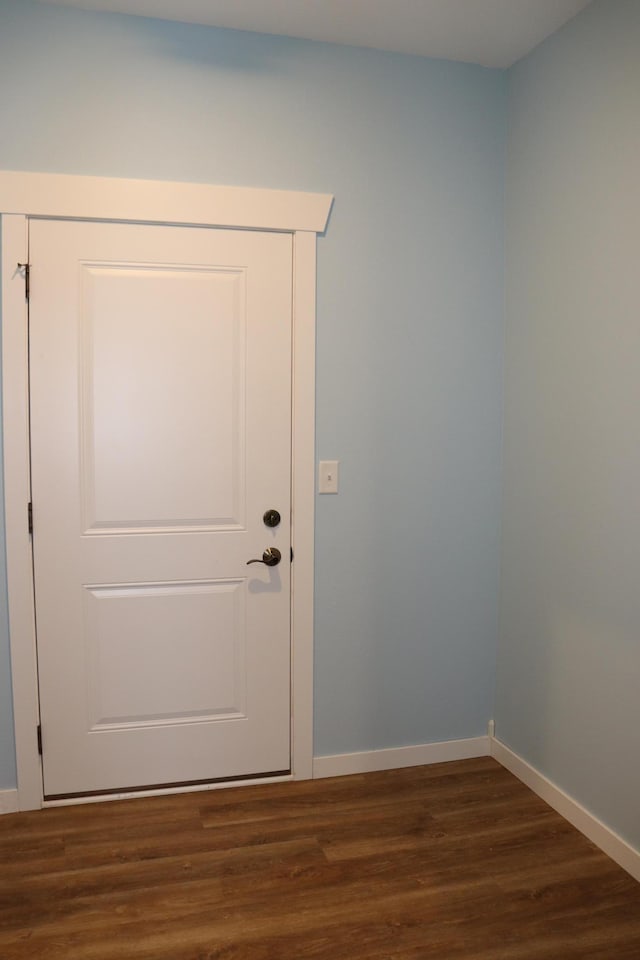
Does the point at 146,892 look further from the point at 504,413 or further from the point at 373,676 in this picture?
the point at 504,413

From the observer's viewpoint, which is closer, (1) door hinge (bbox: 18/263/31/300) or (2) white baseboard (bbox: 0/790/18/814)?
(1) door hinge (bbox: 18/263/31/300)

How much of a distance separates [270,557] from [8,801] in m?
1.26

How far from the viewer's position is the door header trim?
2.50 m

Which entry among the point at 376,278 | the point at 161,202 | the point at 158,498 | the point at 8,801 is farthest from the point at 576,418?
the point at 8,801

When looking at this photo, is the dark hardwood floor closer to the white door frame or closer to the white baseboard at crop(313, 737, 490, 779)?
the white baseboard at crop(313, 737, 490, 779)

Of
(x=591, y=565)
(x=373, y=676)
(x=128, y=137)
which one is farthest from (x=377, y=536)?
(x=128, y=137)

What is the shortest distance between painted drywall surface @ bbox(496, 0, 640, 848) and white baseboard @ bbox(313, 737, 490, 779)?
0.16 meters

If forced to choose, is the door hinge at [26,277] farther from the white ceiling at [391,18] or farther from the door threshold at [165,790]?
the door threshold at [165,790]

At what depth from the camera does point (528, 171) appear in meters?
2.83

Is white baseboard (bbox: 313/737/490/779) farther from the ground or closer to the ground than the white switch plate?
closer to the ground

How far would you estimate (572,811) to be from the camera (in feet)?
8.50

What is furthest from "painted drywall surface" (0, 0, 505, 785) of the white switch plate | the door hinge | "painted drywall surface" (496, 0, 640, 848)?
the door hinge

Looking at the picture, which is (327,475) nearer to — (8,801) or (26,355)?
(26,355)

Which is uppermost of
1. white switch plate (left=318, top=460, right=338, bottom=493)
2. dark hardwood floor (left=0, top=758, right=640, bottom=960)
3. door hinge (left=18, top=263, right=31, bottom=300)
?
door hinge (left=18, top=263, right=31, bottom=300)
